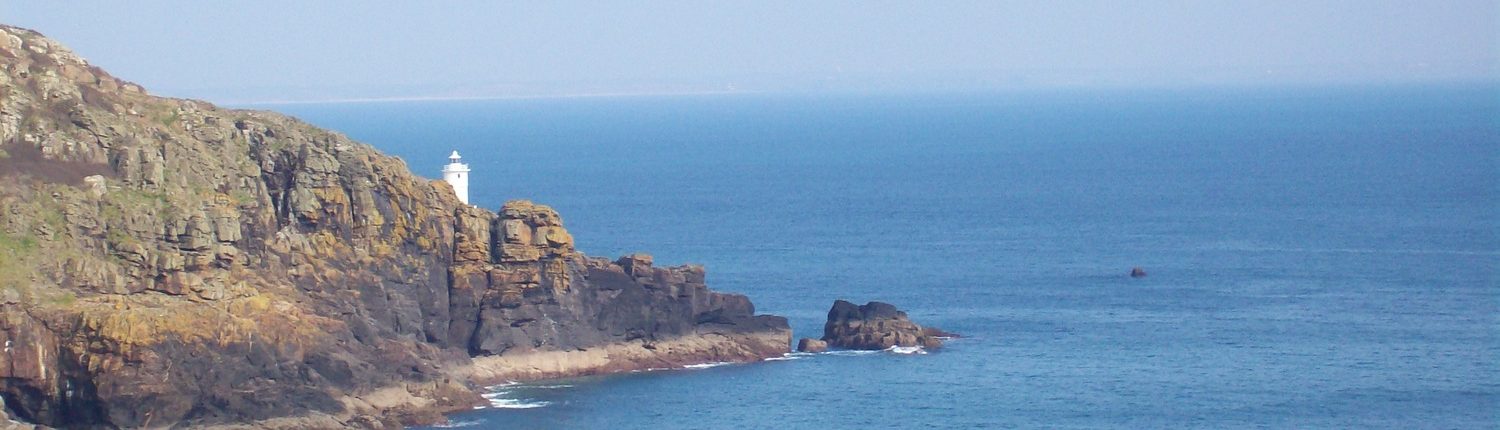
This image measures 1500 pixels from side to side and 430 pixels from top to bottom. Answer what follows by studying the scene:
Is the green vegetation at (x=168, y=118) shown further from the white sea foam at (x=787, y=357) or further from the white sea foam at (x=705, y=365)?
the white sea foam at (x=787, y=357)

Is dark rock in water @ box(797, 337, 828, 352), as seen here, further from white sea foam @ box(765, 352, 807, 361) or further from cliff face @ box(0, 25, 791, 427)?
cliff face @ box(0, 25, 791, 427)

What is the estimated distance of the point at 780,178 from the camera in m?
186

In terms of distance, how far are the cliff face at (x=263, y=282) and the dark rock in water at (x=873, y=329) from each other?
2.79m

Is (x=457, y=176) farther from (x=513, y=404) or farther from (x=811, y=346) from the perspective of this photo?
(x=513, y=404)

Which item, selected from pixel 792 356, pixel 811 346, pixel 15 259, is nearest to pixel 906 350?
pixel 811 346

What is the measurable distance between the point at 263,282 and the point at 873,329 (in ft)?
75.0

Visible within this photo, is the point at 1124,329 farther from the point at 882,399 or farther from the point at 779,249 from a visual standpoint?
the point at 779,249

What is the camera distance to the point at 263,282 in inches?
2936

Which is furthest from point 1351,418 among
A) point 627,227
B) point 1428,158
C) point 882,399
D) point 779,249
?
point 1428,158

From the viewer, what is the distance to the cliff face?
6819 centimetres

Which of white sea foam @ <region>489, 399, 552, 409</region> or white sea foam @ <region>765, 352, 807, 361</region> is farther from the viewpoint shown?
white sea foam @ <region>765, 352, 807, 361</region>

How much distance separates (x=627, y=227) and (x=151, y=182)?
58.5 metres

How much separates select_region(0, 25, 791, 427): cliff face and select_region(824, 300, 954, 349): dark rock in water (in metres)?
2.79

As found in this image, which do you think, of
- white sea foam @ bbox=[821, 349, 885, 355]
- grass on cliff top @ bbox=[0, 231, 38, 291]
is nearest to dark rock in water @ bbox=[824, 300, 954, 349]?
white sea foam @ bbox=[821, 349, 885, 355]
